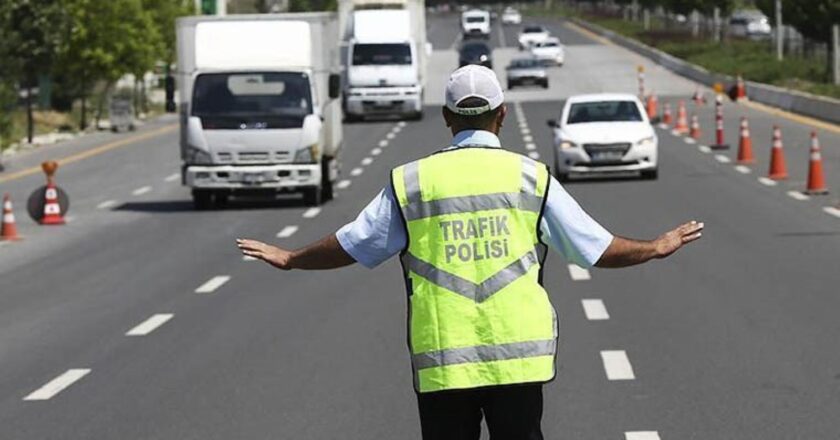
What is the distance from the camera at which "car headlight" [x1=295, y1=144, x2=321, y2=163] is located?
29016mm

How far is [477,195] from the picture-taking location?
5957 mm

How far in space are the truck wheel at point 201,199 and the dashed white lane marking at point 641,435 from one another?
1951 cm

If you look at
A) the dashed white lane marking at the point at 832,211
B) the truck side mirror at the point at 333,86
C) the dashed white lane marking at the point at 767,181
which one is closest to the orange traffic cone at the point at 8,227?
the truck side mirror at the point at 333,86

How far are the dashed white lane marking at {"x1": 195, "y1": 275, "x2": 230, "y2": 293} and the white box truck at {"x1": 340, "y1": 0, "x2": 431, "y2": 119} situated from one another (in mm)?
36094

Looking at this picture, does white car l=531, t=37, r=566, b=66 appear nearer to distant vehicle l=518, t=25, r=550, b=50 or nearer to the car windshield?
distant vehicle l=518, t=25, r=550, b=50

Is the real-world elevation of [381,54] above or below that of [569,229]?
below

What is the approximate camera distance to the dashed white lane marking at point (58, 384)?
12383mm

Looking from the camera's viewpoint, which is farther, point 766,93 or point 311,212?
point 766,93

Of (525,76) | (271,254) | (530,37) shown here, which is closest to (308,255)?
(271,254)

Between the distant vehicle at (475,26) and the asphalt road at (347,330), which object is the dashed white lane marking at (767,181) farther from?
the distant vehicle at (475,26)

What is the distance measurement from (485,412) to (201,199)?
78.5ft

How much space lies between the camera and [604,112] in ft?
110

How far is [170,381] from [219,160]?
16451 millimetres

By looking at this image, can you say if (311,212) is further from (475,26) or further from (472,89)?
(475,26)
